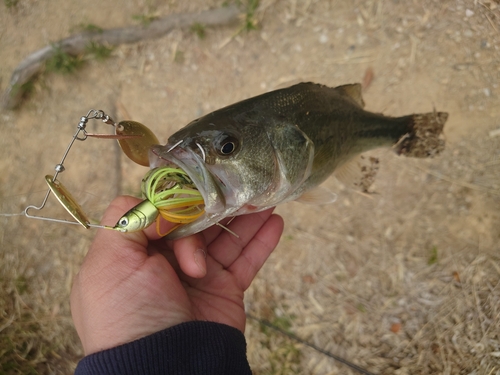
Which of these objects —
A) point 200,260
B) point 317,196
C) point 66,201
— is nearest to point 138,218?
point 66,201

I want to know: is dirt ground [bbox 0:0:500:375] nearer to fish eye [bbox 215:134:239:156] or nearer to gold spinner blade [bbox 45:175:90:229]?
fish eye [bbox 215:134:239:156]

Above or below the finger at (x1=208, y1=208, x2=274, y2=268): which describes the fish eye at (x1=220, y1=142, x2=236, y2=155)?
above

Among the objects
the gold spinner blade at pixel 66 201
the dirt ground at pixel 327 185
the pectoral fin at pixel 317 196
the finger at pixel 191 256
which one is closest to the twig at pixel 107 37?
the dirt ground at pixel 327 185

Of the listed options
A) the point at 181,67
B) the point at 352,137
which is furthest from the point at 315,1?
the point at 352,137

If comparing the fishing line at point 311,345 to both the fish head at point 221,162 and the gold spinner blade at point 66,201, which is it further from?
the gold spinner blade at point 66,201

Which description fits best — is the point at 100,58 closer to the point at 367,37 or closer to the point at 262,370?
the point at 367,37

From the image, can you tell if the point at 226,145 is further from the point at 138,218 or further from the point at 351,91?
the point at 351,91

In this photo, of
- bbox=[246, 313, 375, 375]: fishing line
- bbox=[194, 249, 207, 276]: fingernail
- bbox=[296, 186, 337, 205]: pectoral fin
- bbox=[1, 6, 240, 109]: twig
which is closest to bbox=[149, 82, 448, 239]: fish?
bbox=[296, 186, 337, 205]: pectoral fin
